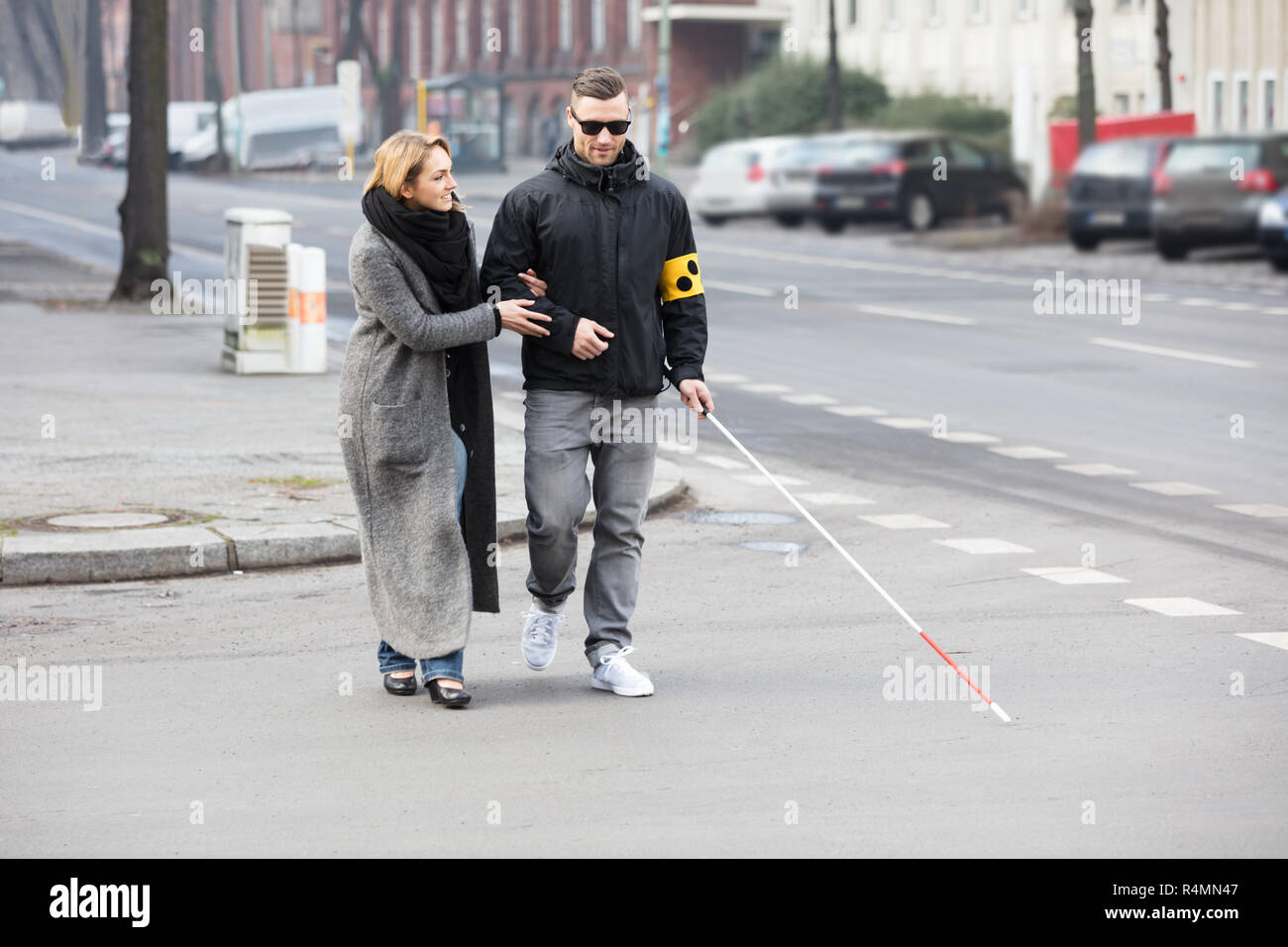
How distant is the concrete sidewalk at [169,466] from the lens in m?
8.88

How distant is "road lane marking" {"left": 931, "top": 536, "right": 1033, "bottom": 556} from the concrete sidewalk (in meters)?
1.60

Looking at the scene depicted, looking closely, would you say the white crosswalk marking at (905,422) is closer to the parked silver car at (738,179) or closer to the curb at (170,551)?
the curb at (170,551)

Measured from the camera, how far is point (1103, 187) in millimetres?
29906

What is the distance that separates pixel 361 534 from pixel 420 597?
28 centimetres

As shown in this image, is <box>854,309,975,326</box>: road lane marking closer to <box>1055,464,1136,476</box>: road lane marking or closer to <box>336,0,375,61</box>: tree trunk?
<box>1055,464,1136,476</box>: road lane marking

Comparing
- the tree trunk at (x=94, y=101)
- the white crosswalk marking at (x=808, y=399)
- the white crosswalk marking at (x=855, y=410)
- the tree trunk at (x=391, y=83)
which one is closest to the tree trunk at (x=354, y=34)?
the tree trunk at (x=391, y=83)

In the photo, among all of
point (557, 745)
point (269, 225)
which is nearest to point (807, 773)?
point (557, 745)

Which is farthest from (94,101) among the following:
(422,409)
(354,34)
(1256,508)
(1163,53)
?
(422,409)

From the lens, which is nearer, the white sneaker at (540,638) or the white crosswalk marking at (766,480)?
the white sneaker at (540,638)

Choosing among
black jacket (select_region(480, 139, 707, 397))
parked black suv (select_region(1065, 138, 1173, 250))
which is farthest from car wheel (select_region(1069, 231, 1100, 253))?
black jacket (select_region(480, 139, 707, 397))

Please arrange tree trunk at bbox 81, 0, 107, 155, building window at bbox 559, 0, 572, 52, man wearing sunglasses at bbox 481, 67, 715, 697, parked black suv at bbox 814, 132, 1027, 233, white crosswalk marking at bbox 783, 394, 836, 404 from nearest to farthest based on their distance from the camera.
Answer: man wearing sunglasses at bbox 481, 67, 715, 697
white crosswalk marking at bbox 783, 394, 836, 404
parked black suv at bbox 814, 132, 1027, 233
building window at bbox 559, 0, 572, 52
tree trunk at bbox 81, 0, 107, 155

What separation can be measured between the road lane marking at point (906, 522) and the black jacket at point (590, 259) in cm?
347

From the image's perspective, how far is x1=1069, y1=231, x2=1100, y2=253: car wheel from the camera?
30375 millimetres
